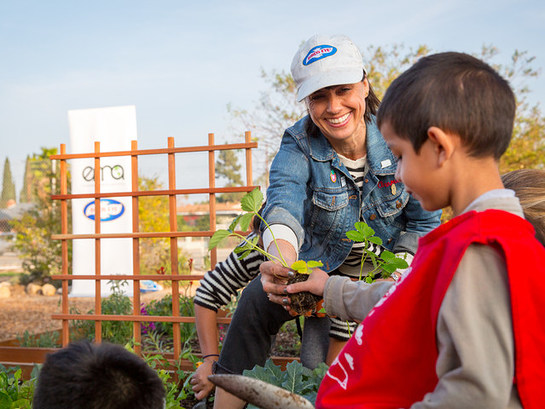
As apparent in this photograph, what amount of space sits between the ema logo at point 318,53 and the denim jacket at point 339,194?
0.30 metres

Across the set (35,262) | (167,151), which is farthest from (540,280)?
(35,262)

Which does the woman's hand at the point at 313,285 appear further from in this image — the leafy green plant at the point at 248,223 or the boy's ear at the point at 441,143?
the boy's ear at the point at 441,143

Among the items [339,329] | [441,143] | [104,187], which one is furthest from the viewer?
[104,187]

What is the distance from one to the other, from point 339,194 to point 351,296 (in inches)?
35.3

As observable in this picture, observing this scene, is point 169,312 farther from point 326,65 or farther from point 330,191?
point 326,65

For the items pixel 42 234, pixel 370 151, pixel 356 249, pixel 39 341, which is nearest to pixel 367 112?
pixel 370 151

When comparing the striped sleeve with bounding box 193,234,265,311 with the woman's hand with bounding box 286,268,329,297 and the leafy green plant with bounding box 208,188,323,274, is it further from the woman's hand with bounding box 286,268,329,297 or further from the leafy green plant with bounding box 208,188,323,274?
the woman's hand with bounding box 286,268,329,297

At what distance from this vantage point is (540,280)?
0.87 metres

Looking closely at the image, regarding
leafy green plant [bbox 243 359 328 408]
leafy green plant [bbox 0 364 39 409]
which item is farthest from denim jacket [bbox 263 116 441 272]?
leafy green plant [bbox 0 364 39 409]

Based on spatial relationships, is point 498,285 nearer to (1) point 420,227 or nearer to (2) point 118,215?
(1) point 420,227

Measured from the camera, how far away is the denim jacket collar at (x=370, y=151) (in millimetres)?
2137

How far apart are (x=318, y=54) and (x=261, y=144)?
7466 mm

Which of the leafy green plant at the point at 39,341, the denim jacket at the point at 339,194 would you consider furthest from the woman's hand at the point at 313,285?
the leafy green plant at the point at 39,341

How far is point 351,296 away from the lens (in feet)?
4.25
